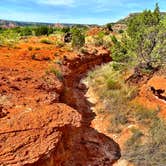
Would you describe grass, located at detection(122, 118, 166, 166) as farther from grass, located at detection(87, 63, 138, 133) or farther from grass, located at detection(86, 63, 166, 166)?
grass, located at detection(87, 63, 138, 133)

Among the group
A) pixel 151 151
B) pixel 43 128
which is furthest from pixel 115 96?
pixel 43 128

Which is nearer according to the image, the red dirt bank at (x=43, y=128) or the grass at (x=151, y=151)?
the red dirt bank at (x=43, y=128)

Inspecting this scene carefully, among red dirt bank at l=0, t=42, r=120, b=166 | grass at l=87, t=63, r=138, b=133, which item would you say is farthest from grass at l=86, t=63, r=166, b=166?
red dirt bank at l=0, t=42, r=120, b=166

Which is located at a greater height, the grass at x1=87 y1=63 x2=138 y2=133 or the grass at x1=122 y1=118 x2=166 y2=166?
the grass at x1=87 y1=63 x2=138 y2=133

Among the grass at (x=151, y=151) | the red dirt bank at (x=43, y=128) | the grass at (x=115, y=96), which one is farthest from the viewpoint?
the grass at (x=115, y=96)

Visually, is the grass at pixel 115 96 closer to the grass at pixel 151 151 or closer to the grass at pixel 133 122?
the grass at pixel 133 122

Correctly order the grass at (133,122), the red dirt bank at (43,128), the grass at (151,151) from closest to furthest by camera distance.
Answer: the red dirt bank at (43,128)
the grass at (151,151)
the grass at (133,122)

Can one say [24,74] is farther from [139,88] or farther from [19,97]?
[139,88]

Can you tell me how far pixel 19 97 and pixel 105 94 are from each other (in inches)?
228

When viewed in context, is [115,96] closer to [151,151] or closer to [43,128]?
[151,151]

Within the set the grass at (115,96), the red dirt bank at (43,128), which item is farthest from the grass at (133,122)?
the red dirt bank at (43,128)

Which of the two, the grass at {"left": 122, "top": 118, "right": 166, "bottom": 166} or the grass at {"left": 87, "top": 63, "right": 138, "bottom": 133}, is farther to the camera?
the grass at {"left": 87, "top": 63, "right": 138, "bottom": 133}

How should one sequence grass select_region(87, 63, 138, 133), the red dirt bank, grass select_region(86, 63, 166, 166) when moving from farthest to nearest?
1. grass select_region(87, 63, 138, 133)
2. grass select_region(86, 63, 166, 166)
3. the red dirt bank

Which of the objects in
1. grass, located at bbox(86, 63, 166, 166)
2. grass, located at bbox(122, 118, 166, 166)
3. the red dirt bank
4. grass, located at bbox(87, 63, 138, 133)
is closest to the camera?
the red dirt bank
